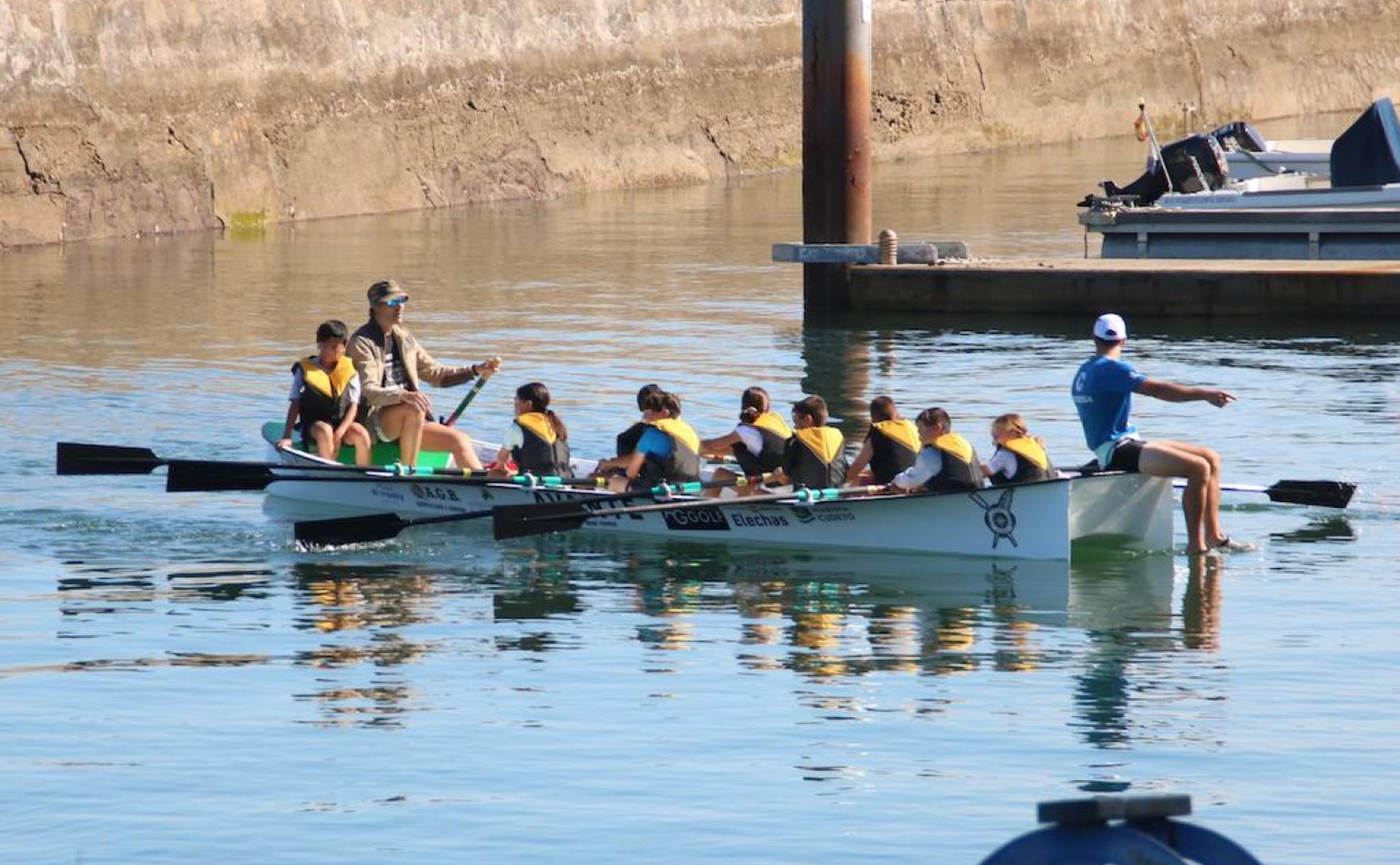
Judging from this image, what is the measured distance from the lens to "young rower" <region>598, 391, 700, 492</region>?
15977 millimetres

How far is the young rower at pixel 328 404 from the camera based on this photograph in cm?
1711

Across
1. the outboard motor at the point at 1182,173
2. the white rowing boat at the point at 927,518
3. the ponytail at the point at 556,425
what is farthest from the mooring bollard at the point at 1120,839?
the outboard motor at the point at 1182,173

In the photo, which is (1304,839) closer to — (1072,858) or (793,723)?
(793,723)

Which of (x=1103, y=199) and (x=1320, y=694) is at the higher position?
(x=1103, y=199)

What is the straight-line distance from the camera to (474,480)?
16.3 meters

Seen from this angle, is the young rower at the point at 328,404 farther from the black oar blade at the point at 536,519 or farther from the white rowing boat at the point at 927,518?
the black oar blade at the point at 536,519

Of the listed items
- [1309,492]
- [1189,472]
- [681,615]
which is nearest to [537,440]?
[681,615]

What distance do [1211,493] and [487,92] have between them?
83.3 ft

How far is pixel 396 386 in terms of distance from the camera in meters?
17.5

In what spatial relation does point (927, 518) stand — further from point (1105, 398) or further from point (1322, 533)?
point (1322, 533)

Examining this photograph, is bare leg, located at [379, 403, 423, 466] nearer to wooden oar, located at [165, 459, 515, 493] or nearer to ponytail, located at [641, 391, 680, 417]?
wooden oar, located at [165, 459, 515, 493]

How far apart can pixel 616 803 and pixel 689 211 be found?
29103 mm

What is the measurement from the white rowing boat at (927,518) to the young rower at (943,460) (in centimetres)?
7

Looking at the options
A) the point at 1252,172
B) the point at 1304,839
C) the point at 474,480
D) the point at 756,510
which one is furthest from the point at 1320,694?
the point at 1252,172
